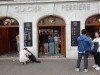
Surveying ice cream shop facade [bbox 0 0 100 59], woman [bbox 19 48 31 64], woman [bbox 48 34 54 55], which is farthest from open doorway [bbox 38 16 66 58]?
woman [bbox 19 48 31 64]

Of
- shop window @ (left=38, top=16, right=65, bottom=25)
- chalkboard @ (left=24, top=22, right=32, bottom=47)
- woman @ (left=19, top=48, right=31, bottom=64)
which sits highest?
shop window @ (left=38, top=16, right=65, bottom=25)

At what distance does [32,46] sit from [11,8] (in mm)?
2795

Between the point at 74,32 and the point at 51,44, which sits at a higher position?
the point at 74,32

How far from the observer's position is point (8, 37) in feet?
63.3

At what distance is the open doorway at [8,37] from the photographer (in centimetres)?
1567

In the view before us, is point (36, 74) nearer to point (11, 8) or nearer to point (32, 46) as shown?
point (32, 46)

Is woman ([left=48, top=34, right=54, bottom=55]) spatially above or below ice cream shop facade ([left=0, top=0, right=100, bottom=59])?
below

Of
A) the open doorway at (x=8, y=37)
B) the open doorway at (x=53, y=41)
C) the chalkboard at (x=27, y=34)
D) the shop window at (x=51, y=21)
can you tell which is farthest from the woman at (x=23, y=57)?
the open doorway at (x=53, y=41)

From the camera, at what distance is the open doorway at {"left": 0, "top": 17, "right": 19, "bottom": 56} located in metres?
15.7

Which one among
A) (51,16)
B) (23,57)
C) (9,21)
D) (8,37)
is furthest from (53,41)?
(23,57)

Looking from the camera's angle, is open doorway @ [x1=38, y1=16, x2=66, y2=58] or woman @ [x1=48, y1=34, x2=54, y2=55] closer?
open doorway @ [x1=38, y1=16, x2=66, y2=58]

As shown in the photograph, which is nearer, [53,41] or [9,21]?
[9,21]

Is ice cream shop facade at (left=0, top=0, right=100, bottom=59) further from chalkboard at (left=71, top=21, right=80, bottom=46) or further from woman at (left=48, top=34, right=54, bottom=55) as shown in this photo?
woman at (left=48, top=34, right=54, bottom=55)

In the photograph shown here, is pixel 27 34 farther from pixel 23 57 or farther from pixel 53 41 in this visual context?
pixel 53 41
